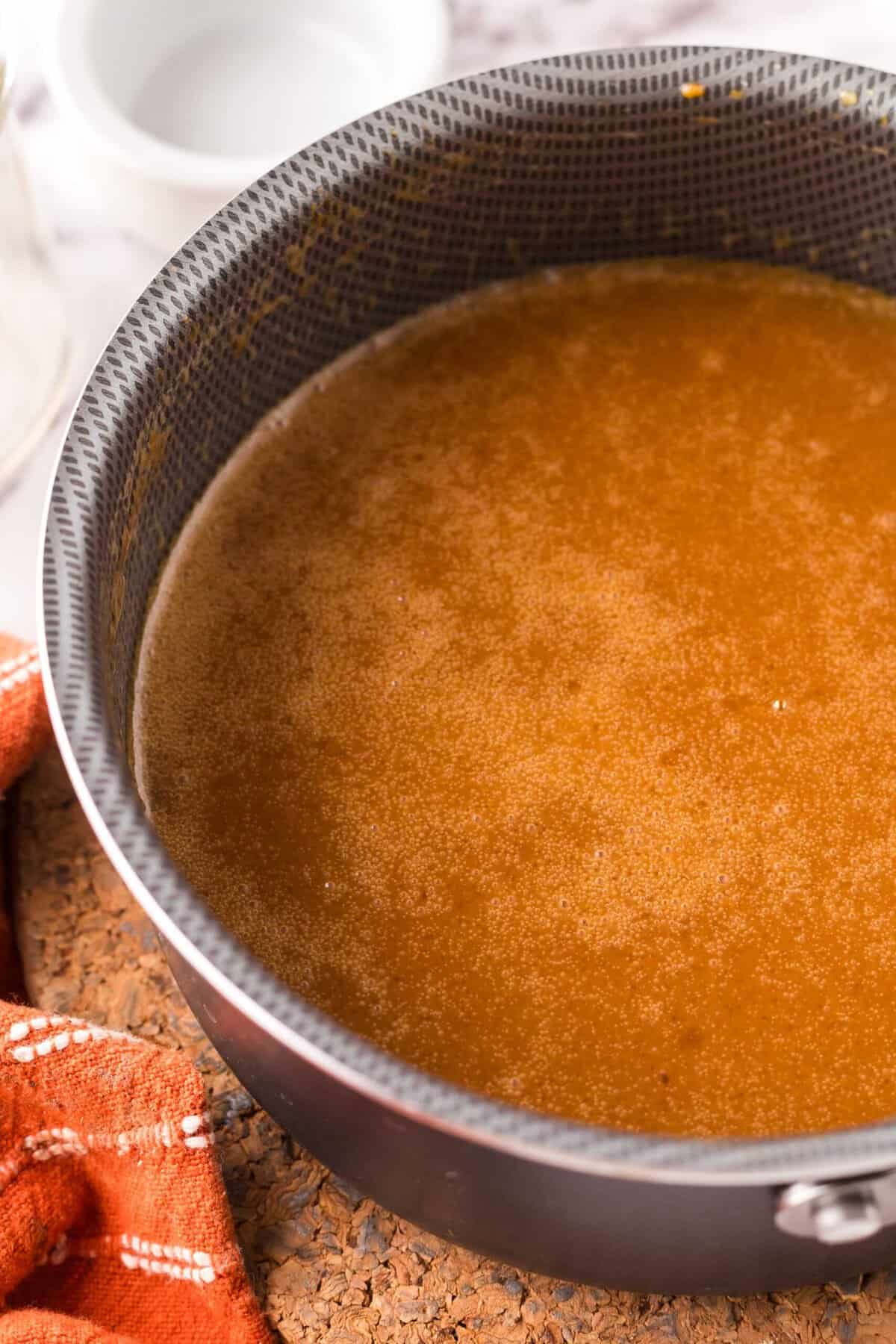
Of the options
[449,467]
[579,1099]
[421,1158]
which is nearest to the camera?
[421,1158]

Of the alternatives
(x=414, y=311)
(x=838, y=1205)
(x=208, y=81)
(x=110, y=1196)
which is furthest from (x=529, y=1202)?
(x=208, y=81)

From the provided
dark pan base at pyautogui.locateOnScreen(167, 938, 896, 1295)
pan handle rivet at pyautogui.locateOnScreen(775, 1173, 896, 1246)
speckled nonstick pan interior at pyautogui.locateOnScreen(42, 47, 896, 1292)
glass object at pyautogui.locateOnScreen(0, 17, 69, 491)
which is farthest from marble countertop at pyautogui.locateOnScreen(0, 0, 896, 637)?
pan handle rivet at pyautogui.locateOnScreen(775, 1173, 896, 1246)

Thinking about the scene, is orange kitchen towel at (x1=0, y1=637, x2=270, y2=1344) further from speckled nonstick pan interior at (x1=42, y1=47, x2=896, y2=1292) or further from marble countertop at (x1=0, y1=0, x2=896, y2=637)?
marble countertop at (x1=0, y1=0, x2=896, y2=637)

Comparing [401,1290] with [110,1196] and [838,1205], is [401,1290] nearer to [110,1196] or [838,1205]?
[110,1196]

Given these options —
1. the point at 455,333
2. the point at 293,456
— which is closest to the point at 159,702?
the point at 293,456

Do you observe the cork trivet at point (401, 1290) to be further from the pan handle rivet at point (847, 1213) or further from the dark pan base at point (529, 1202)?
the pan handle rivet at point (847, 1213)

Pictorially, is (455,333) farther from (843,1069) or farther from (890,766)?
(843,1069)

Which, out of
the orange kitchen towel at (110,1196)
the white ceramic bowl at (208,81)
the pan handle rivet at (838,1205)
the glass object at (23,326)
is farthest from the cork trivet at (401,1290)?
the white ceramic bowl at (208,81)
